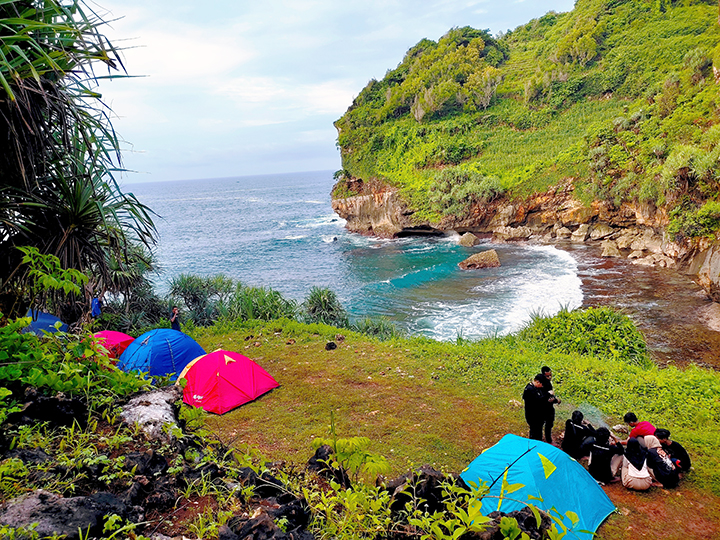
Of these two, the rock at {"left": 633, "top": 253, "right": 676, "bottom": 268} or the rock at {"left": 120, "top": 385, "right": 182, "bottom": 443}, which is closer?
the rock at {"left": 120, "top": 385, "right": 182, "bottom": 443}

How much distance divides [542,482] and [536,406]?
158 centimetres

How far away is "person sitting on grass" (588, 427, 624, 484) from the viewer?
601cm

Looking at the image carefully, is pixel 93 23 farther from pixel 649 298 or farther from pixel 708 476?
pixel 649 298

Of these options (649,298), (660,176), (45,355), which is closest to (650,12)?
(660,176)

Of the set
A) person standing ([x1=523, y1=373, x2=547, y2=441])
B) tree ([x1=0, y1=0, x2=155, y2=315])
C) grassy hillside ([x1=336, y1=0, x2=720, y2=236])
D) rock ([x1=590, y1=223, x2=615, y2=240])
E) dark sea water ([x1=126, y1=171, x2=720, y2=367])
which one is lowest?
dark sea water ([x1=126, y1=171, x2=720, y2=367])

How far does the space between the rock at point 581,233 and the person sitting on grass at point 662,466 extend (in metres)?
29.4

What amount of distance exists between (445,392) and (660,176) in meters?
23.4

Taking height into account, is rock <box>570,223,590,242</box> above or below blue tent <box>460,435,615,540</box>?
above

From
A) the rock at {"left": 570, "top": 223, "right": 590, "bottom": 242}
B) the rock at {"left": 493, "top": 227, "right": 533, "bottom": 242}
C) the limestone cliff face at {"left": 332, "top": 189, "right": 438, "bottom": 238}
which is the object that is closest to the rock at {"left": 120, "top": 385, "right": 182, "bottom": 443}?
the rock at {"left": 570, "top": 223, "right": 590, "bottom": 242}

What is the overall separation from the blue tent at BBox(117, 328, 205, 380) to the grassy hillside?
75.9ft

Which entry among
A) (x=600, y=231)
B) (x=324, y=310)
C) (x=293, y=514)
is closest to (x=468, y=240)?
(x=600, y=231)

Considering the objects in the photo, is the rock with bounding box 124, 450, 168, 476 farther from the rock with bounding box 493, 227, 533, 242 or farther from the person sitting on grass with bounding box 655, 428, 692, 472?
the rock with bounding box 493, 227, 533, 242

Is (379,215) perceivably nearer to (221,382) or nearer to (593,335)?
(593,335)

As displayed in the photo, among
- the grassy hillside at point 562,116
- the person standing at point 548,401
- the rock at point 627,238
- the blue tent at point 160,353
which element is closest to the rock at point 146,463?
the person standing at point 548,401
